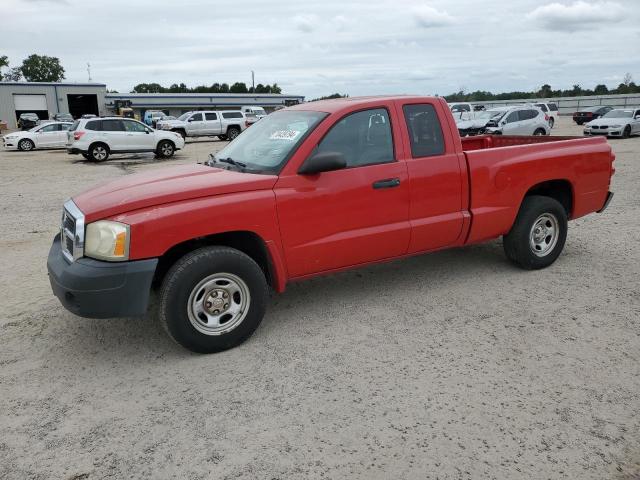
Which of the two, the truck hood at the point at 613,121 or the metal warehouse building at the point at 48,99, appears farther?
the metal warehouse building at the point at 48,99

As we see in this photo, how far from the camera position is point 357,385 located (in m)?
3.41

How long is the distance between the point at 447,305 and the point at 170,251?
2.46 meters

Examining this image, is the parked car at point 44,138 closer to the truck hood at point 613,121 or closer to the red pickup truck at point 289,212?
the red pickup truck at point 289,212

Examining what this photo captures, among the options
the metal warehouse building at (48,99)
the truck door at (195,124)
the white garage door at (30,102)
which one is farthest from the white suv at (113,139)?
the white garage door at (30,102)

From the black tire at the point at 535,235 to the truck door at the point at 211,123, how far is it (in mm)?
26093

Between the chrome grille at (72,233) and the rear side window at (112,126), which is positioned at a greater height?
the rear side window at (112,126)

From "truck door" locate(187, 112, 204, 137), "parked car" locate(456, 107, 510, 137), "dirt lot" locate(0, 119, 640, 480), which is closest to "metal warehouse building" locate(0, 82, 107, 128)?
"truck door" locate(187, 112, 204, 137)

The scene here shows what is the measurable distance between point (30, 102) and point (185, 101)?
17834 millimetres

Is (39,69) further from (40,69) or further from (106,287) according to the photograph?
(106,287)

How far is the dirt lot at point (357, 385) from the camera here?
8.96 feet

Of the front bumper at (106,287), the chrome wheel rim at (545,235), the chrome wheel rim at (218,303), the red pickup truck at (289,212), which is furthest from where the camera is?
the chrome wheel rim at (545,235)

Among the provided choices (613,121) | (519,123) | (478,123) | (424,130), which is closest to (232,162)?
(424,130)

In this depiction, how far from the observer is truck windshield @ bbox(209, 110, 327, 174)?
4.19m

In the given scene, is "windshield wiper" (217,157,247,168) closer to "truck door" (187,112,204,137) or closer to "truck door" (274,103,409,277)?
"truck door" (274,103,409,277)
